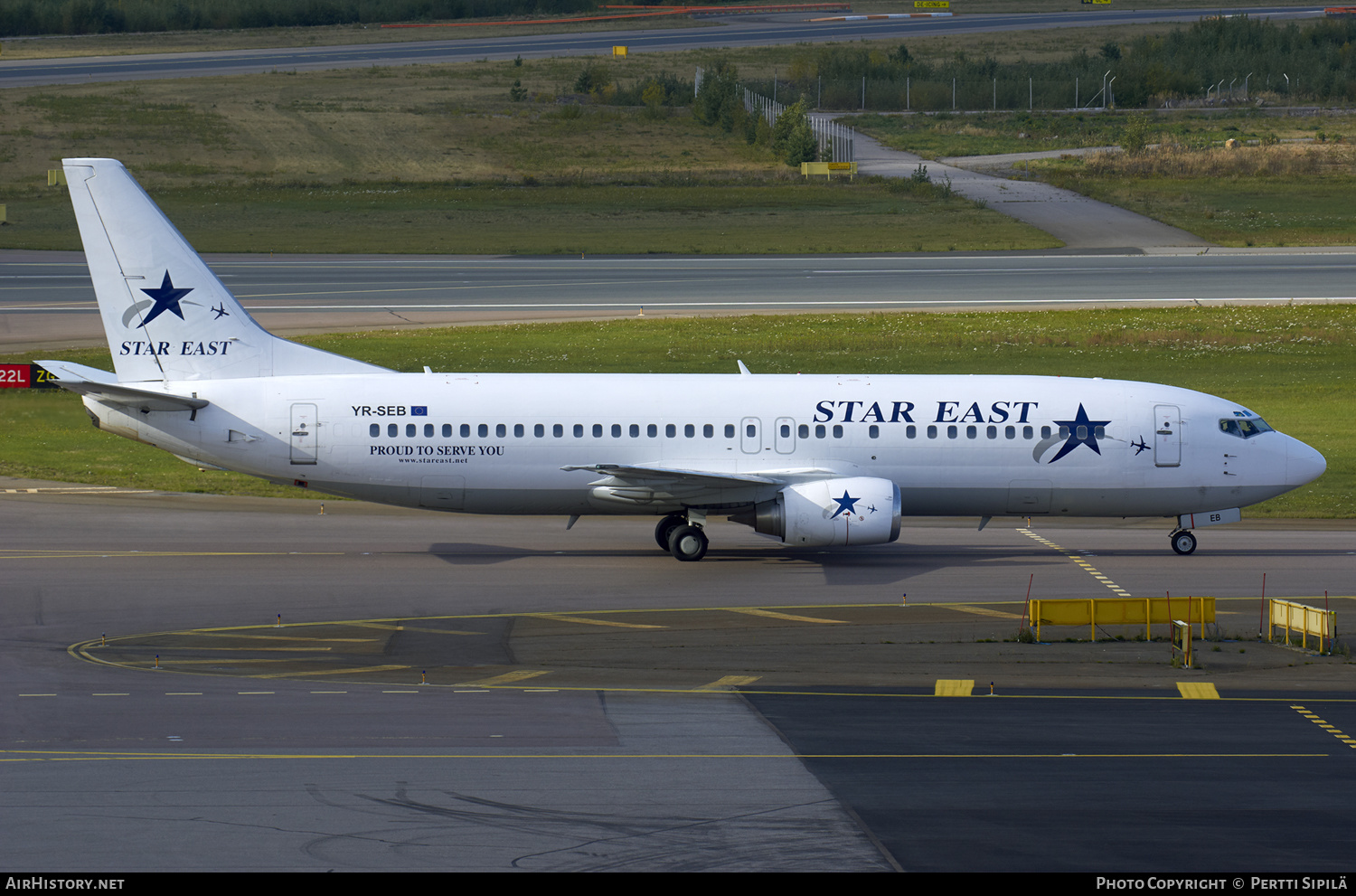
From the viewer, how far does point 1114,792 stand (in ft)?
62.6

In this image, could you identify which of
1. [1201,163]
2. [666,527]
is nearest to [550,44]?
[1201,163]

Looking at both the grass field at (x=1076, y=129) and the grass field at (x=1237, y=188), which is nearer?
the grass field at (x=1237, y=188)

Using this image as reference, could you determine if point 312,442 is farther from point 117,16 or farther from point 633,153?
point 117,16

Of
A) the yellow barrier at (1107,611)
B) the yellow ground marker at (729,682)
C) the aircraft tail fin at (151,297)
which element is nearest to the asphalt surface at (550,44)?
the aircraft tail fin at (151,297)

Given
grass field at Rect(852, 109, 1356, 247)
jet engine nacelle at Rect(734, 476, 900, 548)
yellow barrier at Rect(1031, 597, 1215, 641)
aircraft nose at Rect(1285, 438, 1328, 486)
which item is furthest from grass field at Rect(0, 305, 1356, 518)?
grass field at Rect(852, 109, 1356, 247)

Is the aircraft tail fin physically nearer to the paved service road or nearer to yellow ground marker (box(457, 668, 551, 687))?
yellow ground marker (box(457, 668, 551, 687))

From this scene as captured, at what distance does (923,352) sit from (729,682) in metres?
36.5

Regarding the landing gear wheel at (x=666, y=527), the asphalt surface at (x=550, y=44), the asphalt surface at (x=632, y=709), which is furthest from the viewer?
the asphalt surface at (x=550, y=44)

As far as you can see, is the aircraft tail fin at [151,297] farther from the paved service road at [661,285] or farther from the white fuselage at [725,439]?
the paved service road at [661,285]

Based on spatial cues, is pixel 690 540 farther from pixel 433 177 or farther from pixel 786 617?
pixel 433 177

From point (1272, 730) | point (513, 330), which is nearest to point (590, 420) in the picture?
point (1272, 730)

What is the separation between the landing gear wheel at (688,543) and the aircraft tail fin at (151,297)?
1021 centimetres

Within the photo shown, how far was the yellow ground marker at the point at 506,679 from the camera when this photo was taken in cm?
2406

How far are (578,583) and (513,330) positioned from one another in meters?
32.0
